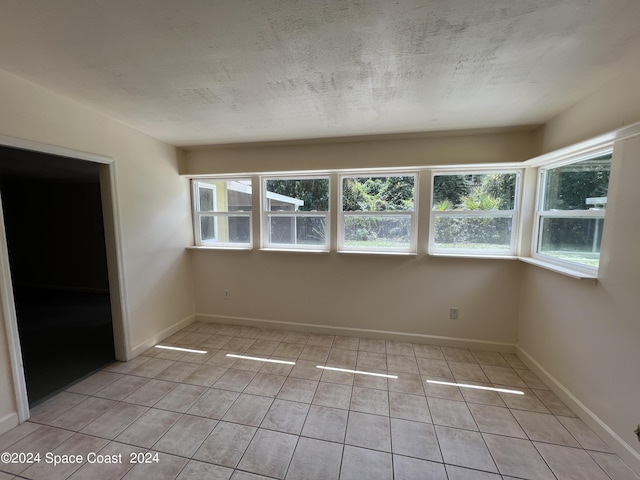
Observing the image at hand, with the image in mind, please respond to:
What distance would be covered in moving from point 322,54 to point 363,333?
9.68ft

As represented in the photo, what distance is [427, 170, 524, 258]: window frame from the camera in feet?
9.46

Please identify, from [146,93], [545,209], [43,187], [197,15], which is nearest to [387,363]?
[545,209]

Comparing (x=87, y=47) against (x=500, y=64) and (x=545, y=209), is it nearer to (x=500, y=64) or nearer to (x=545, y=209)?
(x=500, y=64)

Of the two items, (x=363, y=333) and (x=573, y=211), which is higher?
(x=573, y=211)

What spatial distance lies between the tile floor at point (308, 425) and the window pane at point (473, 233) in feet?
4.10

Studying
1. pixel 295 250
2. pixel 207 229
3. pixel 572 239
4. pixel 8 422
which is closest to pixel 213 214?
pixel 207 229

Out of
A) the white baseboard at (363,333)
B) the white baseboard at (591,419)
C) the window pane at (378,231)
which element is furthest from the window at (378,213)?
the white baseboard at (591,419)

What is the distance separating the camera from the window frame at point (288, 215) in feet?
11.0

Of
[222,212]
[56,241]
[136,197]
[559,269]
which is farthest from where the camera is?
[56,241]

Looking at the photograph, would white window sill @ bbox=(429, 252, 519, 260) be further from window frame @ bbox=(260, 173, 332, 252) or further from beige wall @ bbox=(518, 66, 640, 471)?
window frame @ bbox=(260, 173, 332, 252)

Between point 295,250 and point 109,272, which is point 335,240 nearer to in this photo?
point 295,250

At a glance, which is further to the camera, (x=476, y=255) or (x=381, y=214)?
(x=381, y=214)

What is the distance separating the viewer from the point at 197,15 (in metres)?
1.22

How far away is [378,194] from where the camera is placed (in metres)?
3.23
